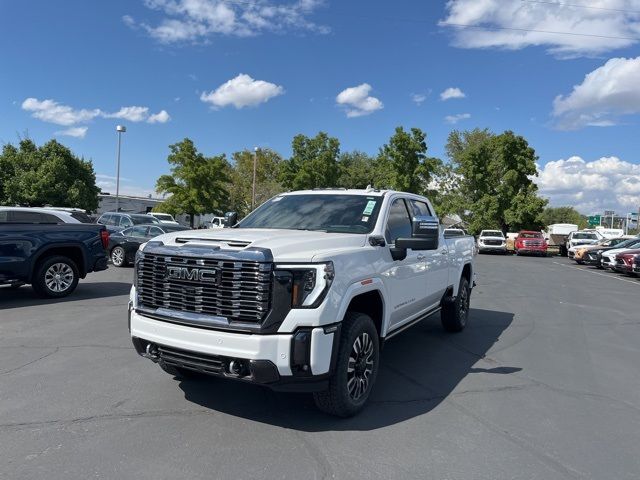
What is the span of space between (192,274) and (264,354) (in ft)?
2.85

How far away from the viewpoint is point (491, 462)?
3.57 m

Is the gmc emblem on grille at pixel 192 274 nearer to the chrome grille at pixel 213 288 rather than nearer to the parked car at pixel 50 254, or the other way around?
the chrome grille at pixel 213 288

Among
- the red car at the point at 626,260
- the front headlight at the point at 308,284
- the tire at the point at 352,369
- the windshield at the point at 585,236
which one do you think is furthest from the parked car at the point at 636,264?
the front headlight at the point at 308,284

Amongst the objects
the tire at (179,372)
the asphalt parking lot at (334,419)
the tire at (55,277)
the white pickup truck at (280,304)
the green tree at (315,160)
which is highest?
the green tree at (315,160)

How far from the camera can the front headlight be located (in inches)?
147

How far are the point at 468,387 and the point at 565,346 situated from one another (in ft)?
9.04

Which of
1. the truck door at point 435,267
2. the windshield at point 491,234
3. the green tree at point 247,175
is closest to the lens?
the truck door at point 435,267

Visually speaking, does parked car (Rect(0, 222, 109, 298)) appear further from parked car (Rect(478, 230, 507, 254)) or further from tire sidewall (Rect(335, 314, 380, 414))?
parked car (Rect(478, 230, 507, 254))

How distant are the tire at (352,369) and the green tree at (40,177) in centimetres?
3547

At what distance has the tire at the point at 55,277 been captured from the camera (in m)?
9.52

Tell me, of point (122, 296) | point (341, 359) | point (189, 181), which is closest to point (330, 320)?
point (341, 359)

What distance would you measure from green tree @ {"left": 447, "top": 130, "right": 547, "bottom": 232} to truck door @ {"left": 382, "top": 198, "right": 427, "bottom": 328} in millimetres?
41165

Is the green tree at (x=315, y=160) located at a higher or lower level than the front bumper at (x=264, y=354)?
higher

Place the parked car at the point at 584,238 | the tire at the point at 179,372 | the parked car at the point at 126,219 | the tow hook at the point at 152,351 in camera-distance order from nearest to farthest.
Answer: the tow hook at the point at 152,351
the tire at the point at 179,372
the parked car at the point at 126,219
the parked car at the point at 584,238
